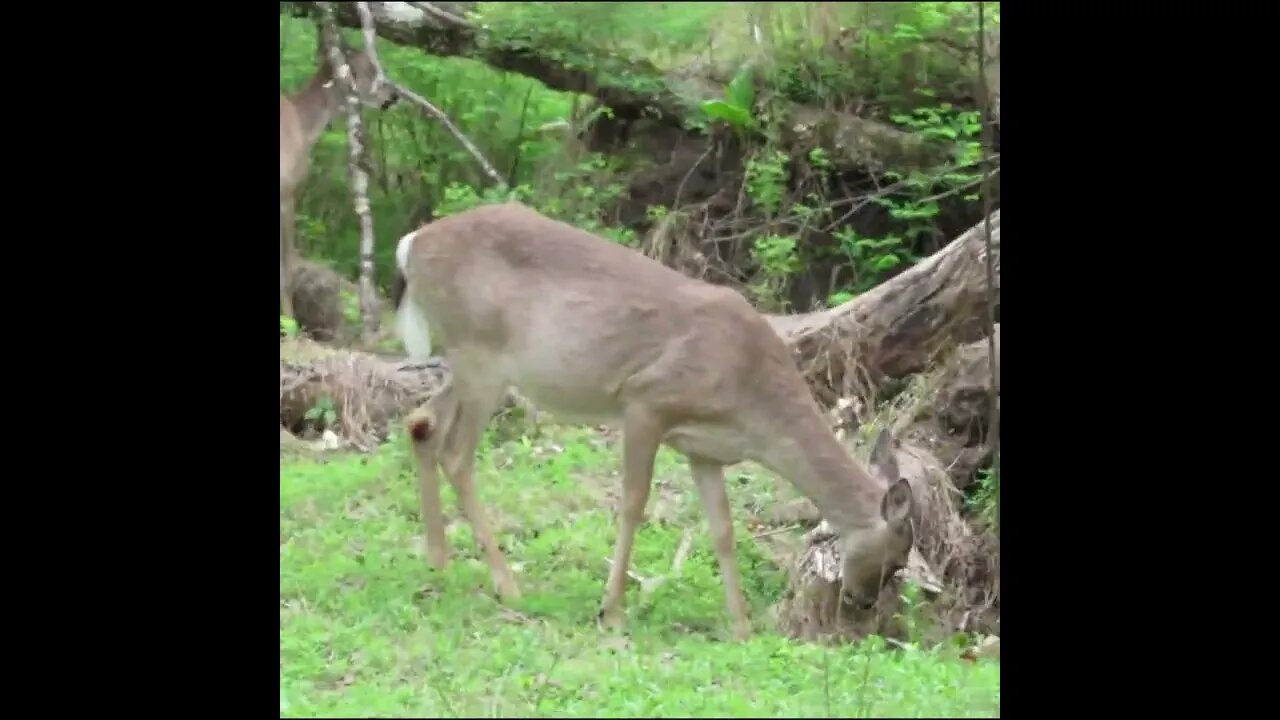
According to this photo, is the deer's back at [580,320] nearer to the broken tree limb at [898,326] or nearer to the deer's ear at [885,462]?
the deer's ear at [885,462]

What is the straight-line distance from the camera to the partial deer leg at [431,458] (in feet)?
24.5

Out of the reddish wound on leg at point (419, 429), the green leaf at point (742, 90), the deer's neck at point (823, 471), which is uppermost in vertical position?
the green leaf at point (742, 90)

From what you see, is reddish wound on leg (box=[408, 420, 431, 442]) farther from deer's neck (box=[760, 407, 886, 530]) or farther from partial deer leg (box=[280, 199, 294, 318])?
partial deer leg (box=[280, 199, 294, 318])

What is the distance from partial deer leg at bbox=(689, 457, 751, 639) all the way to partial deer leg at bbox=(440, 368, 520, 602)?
0.94 metres

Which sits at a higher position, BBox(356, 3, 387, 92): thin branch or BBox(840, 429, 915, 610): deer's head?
BBox(356, 3, 387, 92): thin branch

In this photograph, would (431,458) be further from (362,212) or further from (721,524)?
(362,212)

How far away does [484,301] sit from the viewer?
23.4 ft

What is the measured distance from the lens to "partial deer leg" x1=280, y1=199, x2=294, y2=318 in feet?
37.7

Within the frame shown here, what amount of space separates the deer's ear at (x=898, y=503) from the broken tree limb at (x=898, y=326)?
2.44m

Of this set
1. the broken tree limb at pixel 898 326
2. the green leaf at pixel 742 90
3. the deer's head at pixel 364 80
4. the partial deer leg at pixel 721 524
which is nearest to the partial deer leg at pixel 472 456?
the partial deer leg at pixel 721 524

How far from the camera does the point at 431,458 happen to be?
7.54 m

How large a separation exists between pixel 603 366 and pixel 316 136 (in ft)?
23.6

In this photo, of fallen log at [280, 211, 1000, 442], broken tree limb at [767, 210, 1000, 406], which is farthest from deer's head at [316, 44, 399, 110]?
broken tree limb at [767, 210, 1000, 406]
